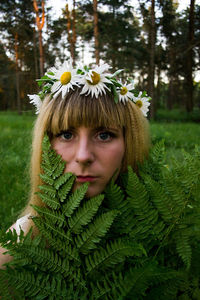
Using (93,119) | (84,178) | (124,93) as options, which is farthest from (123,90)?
(84,178)

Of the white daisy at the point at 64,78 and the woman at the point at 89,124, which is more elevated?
the white daisy at the point at 64,78

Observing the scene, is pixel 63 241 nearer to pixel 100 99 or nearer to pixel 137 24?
pixel 100 99

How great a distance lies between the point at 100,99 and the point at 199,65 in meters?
28.8

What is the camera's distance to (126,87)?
5.00ft

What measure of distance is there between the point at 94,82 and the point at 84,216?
32.3 inches

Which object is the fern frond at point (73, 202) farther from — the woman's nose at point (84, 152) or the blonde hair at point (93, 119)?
the blonde hair at point (93, 119)

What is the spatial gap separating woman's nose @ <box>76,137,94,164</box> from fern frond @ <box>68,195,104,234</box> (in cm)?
37

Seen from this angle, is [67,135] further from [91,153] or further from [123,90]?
[123,90]

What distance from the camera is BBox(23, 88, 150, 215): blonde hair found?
4.17ft

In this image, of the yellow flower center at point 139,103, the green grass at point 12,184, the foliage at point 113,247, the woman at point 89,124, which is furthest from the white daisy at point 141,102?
the green grass at point 12,184

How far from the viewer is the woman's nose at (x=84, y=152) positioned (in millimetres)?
1108

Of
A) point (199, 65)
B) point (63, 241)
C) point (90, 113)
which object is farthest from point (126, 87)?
point (199, 65)

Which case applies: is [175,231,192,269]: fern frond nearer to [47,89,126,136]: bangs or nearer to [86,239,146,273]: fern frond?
[86,239,146,273]: fern frond

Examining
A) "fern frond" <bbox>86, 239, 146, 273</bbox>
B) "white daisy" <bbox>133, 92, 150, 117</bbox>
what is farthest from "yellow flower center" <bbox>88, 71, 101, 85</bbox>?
"fern frond" <bbox>86, 239, 146, 273</bbox>
